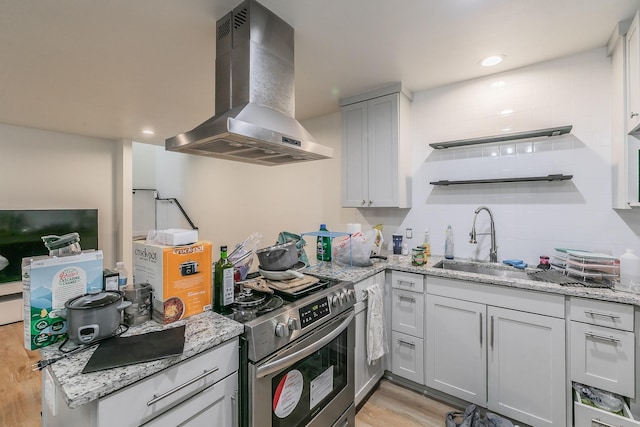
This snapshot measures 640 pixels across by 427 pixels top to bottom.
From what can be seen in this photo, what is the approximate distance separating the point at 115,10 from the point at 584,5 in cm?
255

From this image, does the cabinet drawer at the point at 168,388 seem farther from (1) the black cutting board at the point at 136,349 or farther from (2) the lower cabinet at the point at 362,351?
(2) the lower cabinet at the point at 362,351

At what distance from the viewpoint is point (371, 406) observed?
1997 millimetres

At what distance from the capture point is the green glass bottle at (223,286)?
1329 millimetres

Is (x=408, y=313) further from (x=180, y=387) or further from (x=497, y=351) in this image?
(x=180, y=387)

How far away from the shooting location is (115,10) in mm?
1590

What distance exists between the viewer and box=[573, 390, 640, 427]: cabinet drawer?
137 centimetres

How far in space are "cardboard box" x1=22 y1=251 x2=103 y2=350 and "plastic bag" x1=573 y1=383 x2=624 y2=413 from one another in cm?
243

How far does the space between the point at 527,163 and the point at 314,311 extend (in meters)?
1.99

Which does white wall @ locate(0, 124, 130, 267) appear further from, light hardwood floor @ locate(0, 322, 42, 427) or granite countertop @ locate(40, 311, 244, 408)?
granite countertop @ locate(40, 311, 244, 408)

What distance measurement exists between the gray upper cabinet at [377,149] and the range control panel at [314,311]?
1367mm

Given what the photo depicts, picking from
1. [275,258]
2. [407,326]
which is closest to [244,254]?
[275,258]

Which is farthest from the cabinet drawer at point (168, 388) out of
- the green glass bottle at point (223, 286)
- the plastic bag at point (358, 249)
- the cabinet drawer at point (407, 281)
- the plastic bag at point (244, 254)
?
the cabinet drawer at point (407, 281)

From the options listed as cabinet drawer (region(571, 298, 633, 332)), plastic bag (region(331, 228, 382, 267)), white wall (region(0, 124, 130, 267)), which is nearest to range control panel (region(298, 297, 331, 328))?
plastic bag (region(331, 228, 382, 267))

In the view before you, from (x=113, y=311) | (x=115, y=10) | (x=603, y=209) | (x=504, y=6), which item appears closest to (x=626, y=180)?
(x=603, y=209)
